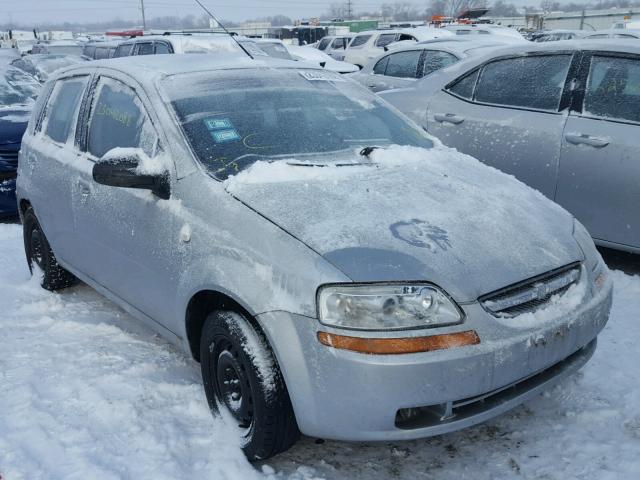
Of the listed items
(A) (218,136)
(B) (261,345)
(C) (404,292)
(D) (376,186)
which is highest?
(A) (218,136)

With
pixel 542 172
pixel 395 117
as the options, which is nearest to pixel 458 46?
pixel 542 172

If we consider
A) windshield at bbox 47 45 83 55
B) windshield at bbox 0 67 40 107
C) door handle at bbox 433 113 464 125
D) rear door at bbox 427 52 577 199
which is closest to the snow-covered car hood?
rear door at bbox 427 52 577 199

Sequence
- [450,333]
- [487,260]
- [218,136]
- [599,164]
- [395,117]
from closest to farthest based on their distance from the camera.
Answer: [450,333] < [487,260] < [218,136] < [395,117] < [599,164]

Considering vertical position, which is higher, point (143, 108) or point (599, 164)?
point (143, 108)

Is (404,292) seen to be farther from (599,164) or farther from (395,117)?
(599,164)

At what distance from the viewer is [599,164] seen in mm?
4336

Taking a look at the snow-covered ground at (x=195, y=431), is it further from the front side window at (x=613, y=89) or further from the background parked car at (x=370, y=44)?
the background parked car at (x=370, y=44)

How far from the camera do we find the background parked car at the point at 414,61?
29.9 feet

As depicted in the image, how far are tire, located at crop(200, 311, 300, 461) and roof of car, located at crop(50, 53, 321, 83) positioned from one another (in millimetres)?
1449

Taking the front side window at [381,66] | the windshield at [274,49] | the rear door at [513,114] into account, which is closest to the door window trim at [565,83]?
the rear door at [513,114]

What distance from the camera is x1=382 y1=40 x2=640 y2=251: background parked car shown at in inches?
169

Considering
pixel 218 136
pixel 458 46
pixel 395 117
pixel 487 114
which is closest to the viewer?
pixel 218 136

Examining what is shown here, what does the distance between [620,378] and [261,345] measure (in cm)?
187

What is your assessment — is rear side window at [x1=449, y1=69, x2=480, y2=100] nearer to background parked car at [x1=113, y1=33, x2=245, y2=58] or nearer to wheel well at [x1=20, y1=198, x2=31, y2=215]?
wheel well at [x1=20, y1=198, x2=31, y2=215]
